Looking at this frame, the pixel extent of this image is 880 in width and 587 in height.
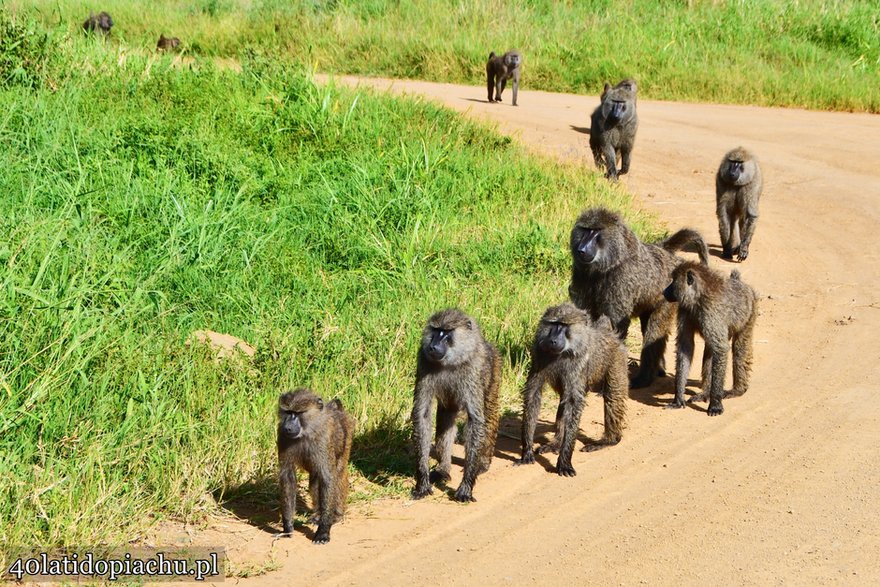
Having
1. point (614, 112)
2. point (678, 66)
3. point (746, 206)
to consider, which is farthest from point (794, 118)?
point (746, 206)

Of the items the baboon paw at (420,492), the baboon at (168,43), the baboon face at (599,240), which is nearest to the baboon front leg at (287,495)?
the baboon paw at (420,492)

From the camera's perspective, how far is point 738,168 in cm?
1037

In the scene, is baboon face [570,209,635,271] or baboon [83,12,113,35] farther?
baboon [83,12,113,35]

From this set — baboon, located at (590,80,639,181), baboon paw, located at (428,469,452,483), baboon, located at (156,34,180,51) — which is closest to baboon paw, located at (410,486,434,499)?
baboon paw, located at (428,469,452,483)

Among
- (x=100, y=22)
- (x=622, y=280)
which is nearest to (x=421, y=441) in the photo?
(x=622, y=280)

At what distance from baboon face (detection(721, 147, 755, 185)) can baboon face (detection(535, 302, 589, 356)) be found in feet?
14.8

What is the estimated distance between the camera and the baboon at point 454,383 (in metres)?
5.96

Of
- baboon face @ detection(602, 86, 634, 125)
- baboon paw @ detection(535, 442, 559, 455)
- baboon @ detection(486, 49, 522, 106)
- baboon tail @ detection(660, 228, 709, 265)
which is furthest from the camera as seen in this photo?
baboon @ detection(486, 49, 522, 106)

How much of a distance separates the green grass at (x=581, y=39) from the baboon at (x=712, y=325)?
10499 millimetres

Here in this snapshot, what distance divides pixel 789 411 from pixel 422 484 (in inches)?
98.8

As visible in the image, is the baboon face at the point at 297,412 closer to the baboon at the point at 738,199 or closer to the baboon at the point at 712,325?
the baboon at the point at 712,325

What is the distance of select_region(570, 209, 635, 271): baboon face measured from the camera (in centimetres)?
743

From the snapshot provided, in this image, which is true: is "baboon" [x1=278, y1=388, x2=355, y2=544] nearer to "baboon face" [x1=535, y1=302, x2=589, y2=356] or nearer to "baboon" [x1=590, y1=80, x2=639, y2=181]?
"baboon face" [x1=535, y1=302, x2=589, y2=356]

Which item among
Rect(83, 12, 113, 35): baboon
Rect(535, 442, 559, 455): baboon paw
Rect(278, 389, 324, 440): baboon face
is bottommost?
Rect(535, 442, 559, 455): baboon paw
